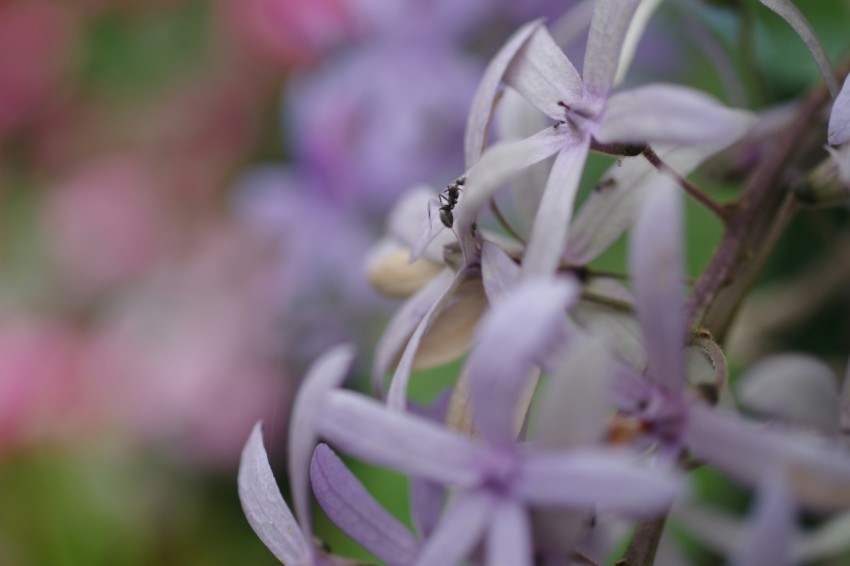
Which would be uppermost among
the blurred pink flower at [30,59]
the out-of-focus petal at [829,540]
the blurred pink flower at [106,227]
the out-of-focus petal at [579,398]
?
the blurred pink flower at [30,59]

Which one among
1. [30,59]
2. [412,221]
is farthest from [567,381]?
[30,59]

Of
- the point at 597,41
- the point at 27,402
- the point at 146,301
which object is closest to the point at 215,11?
the point at 146,301

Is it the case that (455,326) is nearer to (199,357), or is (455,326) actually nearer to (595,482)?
(595,482)

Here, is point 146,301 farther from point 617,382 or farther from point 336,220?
point 617,382

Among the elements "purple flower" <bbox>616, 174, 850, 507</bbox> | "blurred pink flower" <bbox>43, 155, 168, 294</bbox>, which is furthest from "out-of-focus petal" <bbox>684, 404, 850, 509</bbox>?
"blurred pink flower" <bbox>43, 155, 168, 294</bbox>

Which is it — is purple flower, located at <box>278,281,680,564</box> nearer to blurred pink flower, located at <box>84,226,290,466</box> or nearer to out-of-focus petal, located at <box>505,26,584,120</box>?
out-of-focus petal, located at <box>505,26,584,120</box>

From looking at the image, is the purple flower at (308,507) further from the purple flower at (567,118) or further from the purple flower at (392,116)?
the purple flower at (392,116)

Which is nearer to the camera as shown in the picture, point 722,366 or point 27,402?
point 722,366

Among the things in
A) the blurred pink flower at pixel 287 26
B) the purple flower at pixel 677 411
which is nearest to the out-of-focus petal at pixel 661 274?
the purple flower at pixel 677 411
